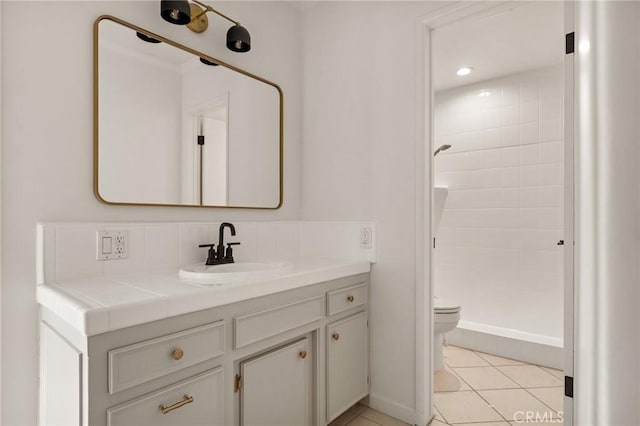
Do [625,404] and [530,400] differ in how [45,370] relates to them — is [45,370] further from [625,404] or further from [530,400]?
[530,400]

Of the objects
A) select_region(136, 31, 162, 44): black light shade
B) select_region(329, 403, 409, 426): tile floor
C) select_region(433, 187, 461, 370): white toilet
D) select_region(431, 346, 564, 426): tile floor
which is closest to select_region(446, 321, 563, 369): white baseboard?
select_region(431, 346, 564, 426): tile floor

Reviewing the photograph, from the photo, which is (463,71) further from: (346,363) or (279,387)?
(279,387)

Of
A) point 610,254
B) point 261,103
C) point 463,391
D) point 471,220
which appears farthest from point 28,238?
point 471,220

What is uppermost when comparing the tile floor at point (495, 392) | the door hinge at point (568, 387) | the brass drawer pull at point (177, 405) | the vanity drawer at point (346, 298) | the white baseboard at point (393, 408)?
the vanity drawer at point (346, 298)

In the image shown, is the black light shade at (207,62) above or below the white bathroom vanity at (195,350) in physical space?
above

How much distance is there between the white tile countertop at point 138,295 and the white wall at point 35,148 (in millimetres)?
139

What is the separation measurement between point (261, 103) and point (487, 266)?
7.68ft

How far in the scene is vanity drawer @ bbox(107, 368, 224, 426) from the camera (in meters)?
1.03

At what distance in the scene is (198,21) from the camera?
179 centimetres

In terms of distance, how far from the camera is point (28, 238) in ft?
4.30

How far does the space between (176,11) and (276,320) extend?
4.45 ft

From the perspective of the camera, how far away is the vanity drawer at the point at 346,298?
174 cm

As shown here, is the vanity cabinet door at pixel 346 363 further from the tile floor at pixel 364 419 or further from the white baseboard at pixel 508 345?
the white baseboard at pixel 508 345

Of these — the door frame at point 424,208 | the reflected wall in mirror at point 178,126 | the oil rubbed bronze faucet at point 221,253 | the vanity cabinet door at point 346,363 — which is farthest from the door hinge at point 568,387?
the reflected wall in mirror at point 178,126
